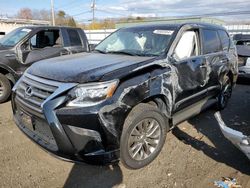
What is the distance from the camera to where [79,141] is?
2.52 meters

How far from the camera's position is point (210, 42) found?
14.9ft

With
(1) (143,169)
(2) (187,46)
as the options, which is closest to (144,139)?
(1) (143,169)

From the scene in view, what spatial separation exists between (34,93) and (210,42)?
3.36m

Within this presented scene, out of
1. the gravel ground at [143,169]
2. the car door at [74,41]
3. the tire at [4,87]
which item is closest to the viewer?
the gravel ground at [143,169]

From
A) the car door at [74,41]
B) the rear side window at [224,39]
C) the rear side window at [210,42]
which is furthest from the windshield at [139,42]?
the car door at [74,41]

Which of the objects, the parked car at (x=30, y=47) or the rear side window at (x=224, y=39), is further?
the parked car at (x=30, y=47)

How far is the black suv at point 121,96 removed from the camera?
253 cm

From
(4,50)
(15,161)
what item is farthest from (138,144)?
(4,50)

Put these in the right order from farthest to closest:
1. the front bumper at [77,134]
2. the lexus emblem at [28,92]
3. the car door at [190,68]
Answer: the car door at [190,68] < the lexus emblem at [28,92] < the front bumper at [77,134]

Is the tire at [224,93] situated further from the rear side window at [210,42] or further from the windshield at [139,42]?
the windshield at [139,42]

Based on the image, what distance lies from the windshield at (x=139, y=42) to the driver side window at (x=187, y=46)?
212mm

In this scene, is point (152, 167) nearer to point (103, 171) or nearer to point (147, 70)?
point (103, 171)

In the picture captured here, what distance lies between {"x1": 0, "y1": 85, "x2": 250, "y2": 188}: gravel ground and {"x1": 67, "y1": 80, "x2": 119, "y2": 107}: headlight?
998mm

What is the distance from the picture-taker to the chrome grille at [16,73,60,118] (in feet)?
8.87
